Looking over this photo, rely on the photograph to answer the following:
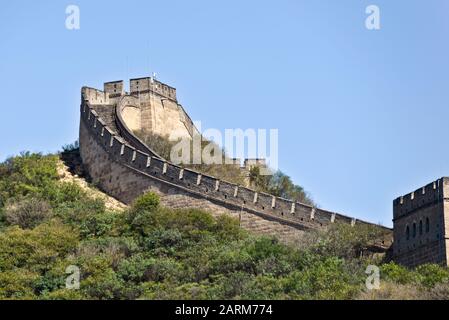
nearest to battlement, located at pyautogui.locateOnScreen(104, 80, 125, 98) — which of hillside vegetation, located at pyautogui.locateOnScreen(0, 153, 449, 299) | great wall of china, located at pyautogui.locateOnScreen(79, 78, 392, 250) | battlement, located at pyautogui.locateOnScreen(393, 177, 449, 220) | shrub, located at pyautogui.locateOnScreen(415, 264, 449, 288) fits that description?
great wall of china, located at pyautogui.locateOnScreen(79, 78, 392, 250)

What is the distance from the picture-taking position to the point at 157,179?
173 ft

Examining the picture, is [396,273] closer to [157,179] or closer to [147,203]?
[147,203]

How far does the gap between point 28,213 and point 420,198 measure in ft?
46.7

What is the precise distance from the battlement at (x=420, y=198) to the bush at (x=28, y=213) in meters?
12.6

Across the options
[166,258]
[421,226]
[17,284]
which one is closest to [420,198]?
[421,226]

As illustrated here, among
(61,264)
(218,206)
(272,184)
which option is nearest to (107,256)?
(61,264)

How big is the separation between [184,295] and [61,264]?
7064 mm

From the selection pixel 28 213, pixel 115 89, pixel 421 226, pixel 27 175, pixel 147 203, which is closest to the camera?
pixel 421 226

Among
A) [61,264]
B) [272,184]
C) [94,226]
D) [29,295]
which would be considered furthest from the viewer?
[272,184]

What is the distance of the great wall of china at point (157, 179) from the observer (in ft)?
160

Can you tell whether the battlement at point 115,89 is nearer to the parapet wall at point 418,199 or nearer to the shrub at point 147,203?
the shrub at point 147,203

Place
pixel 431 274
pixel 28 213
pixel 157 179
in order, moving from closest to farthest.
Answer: pixel 431 274 → pixel 28 213 → pixel 157 179

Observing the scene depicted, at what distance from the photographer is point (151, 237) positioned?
4888 centimetres
